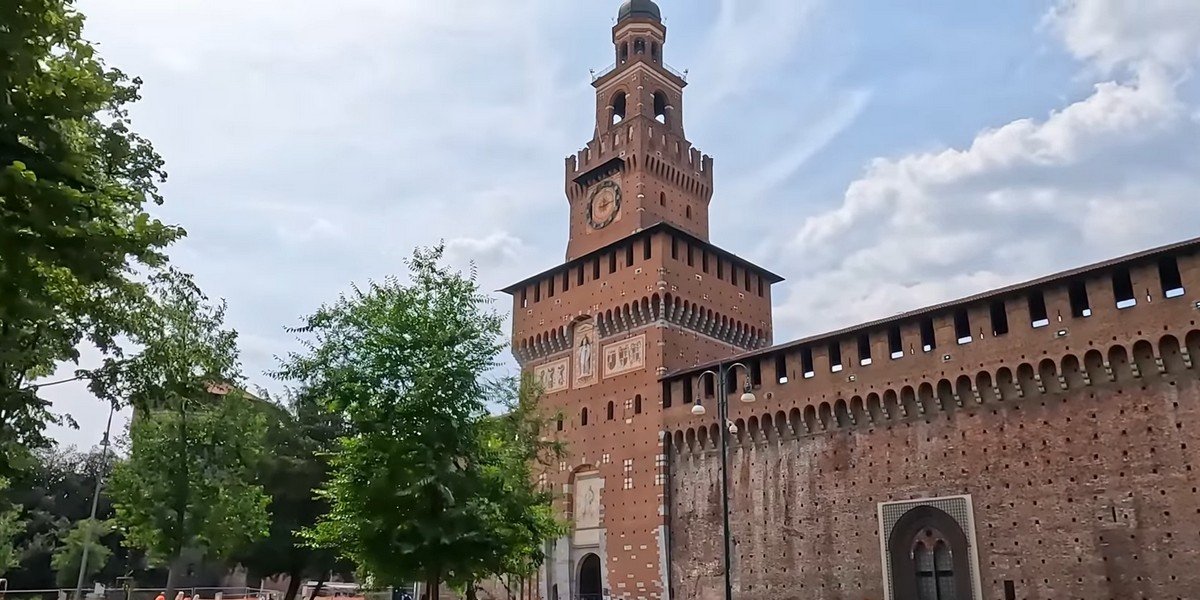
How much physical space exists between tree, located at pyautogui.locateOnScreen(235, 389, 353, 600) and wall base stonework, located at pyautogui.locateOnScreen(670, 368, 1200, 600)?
14.7 meters

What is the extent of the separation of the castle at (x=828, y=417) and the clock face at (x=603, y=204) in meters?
0.11

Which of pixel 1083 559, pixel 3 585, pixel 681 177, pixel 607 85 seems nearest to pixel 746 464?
pixel 1083 559

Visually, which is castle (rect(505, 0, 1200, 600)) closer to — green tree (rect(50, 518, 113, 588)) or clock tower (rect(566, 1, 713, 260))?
clock tower (rect(566, 1, 713, 260))

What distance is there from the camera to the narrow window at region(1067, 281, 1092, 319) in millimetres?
24016

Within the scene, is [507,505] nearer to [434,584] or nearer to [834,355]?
[434,584]

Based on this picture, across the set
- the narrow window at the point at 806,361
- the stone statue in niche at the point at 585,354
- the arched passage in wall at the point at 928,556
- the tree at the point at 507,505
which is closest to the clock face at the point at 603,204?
the stone statue in niche at the point at 585,354

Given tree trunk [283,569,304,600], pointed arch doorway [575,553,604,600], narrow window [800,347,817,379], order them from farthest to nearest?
1. pointed arch doorway [575,553,604,600]
2. tree trunk [283,569,304,600]
3. narrow window [800,347,817,379]

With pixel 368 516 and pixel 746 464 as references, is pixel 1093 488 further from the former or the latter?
pixel 368 516

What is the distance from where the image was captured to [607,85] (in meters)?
44.0

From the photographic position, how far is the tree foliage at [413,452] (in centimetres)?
1836

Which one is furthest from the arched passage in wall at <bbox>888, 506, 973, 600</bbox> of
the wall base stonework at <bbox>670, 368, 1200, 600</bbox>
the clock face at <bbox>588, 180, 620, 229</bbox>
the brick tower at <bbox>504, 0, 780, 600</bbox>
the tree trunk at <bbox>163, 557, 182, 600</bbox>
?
the tree trunk at <bbox>163, 557, 182, 600</bbox>

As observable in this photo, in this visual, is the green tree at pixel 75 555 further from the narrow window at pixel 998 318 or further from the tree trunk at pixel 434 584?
the narrow window at pixel 998 318

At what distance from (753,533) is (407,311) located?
16283 millimetres

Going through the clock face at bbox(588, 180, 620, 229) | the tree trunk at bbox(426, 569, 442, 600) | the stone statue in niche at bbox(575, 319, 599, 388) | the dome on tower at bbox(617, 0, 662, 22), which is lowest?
the tree trunk at bbox(426, 569, 442, 600)
